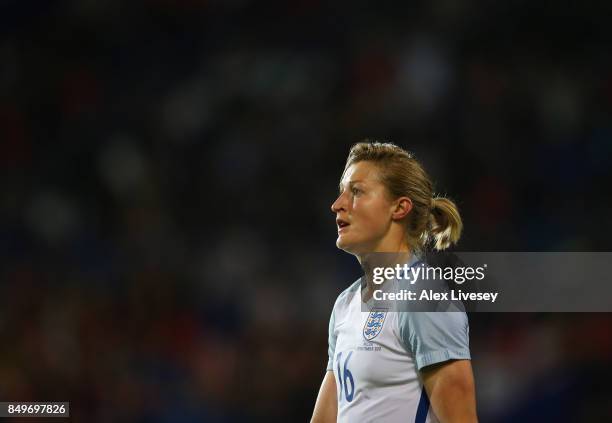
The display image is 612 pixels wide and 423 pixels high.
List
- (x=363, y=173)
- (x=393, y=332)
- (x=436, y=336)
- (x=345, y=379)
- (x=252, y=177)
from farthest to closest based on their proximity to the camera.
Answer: (x=252, y=177) < (x=363, y=173) < (x=345, y=379) < (x=393, y=332) < (x=436, y=336)

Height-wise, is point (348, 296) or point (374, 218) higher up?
point (374, 218)

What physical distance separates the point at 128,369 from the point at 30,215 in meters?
1.14

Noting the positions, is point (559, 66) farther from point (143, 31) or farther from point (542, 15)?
point (143, 31)

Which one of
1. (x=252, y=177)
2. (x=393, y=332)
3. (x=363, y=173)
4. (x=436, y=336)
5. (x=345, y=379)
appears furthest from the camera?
(x=252, y=177)

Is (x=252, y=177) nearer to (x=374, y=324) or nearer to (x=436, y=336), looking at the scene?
(x=374, y=324)

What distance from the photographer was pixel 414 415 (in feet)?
5.94

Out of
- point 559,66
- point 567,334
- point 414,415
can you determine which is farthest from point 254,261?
point 414,415

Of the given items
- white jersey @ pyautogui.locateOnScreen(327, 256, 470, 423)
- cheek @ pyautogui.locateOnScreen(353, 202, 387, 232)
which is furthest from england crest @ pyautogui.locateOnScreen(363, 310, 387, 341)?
cheek @ pyautogui.locateOnScreen(353, 202, 387, 232)

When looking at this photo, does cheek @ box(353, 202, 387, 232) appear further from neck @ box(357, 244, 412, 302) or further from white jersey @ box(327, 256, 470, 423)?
white jersey @ box(327, 256, 470, 423)

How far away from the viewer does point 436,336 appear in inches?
68.7

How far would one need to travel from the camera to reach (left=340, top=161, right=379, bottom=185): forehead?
6.79 ft

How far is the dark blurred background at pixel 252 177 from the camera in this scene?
3883mm

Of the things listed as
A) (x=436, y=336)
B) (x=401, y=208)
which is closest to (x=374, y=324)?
(x=436, y=336)

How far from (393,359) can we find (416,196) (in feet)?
1.50
